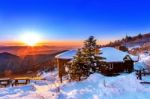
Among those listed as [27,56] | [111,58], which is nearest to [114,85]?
[111,58]

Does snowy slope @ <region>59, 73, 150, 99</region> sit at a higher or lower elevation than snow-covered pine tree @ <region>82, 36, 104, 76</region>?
lower

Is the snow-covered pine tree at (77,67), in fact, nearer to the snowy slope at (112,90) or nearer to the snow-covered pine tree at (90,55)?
the snow-covered pine tree at (90,55)

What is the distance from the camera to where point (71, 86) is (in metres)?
18.7

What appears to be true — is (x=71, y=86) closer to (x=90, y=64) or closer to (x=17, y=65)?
(x=90, y=64)

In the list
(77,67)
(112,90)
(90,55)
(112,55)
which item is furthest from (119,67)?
(112,90)

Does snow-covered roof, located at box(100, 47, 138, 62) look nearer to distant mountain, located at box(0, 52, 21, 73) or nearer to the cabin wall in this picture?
the cabin wall

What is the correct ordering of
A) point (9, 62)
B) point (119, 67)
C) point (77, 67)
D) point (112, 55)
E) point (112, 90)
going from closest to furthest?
point (112, 90), point (77, 67), point (119, 67), point (112, 55), point (9, 62)

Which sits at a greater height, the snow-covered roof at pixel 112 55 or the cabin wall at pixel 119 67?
the snow-covered roof at pixel 112 55

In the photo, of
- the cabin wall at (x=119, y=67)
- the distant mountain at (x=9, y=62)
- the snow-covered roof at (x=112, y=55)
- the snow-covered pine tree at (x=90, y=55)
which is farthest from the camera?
the distant mountain at (x=9, y=62)

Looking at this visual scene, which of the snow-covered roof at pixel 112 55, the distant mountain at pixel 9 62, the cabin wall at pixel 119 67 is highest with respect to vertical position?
the snow-covered roof at pixel 112 55

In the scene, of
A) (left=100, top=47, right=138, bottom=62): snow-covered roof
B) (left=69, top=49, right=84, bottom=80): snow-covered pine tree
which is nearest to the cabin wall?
(left=100, top=47, right=138, bottom=62): snow-covered roof

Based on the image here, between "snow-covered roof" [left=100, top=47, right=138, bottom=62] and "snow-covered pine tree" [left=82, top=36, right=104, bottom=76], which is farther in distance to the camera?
"snow-covered roof" [left=100, top=47, right=138, bottom=62]

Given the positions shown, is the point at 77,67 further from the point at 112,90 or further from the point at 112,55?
the point at 112,90

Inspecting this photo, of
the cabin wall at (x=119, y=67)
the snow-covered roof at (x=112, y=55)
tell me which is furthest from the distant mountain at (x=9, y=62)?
the cabin wall at (x=119, y=67)
